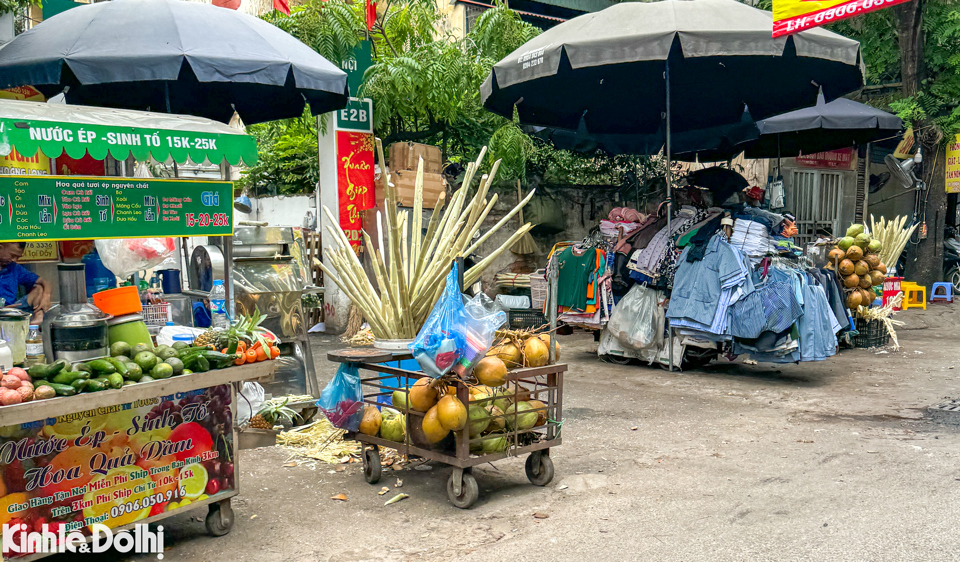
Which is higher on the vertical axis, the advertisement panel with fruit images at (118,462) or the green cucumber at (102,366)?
the green cucumber at (102,366)

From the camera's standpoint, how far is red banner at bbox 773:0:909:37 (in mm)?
6066

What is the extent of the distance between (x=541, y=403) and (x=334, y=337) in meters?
5.92

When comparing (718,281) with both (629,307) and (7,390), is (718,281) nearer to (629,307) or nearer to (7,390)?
(629,307)

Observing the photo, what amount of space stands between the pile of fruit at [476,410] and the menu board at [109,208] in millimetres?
1409

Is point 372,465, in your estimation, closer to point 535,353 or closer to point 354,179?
point 535,353

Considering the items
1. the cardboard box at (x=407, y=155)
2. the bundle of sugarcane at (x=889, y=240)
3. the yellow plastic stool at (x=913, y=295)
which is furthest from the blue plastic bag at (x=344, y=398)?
the yellow plastic stool at (x=913, y=295)

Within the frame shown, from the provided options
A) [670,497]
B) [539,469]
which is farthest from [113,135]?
[670,497]

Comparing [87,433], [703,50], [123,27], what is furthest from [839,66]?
[87,433]

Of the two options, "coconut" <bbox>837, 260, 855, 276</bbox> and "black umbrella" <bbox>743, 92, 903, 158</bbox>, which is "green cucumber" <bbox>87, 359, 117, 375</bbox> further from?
"black umbrella" <bbox>743, 92, 903, 158</bbox>

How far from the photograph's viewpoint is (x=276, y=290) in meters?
6.06

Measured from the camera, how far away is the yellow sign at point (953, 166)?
1243 centimetres

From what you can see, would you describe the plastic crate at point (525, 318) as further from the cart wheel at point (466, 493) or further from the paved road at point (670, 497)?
the cart wheel at point (466, 493)

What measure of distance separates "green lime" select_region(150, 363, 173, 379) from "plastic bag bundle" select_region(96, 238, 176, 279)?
4.48 ft

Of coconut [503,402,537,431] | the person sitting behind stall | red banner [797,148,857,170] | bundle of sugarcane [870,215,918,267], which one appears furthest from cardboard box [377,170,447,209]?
red banner [797,148,857,170]
